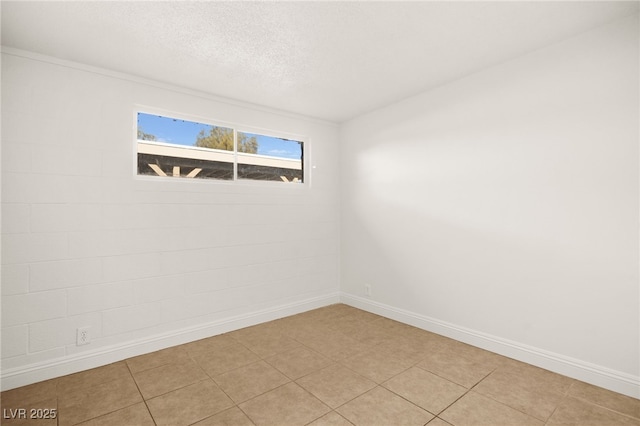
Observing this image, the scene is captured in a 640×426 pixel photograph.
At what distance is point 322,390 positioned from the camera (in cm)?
232

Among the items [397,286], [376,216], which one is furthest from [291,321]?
[376,216]

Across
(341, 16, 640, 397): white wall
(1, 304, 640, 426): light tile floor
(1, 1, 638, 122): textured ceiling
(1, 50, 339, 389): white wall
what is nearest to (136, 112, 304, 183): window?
(1, 50, 339, 389): white wall

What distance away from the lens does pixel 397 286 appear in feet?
12.4

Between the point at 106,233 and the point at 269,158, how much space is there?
200cm

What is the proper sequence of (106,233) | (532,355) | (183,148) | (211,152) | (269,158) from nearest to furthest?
(532,355) → (106,233) → (183,148) → (211,152) → (269,158)

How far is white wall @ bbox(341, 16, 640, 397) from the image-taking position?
88.4 inches

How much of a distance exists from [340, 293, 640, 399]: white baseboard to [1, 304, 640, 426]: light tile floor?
0.07 m

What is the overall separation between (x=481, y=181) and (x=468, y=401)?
1.91 m

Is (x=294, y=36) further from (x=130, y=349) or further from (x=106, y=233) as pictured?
(x=130, y=349)

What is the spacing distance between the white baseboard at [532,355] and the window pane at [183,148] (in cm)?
272

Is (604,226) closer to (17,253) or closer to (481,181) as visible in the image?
(481,181)

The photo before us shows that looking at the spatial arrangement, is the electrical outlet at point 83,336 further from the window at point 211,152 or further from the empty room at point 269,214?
the window at point 211,152

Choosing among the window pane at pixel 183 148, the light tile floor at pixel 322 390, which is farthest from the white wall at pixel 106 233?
the light tile floor at pixel 322 390

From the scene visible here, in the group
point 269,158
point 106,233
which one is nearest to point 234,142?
point 269,158
